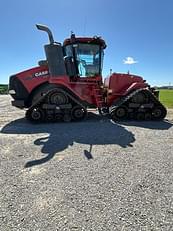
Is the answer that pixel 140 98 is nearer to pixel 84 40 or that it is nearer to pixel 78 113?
pixel 78 113

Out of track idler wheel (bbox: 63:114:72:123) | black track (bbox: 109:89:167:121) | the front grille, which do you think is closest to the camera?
track idler wheel (bbox: 63:114:72:123)

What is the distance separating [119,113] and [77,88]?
6.35ft

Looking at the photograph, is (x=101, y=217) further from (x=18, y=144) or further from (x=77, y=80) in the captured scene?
(x=77, y=80)

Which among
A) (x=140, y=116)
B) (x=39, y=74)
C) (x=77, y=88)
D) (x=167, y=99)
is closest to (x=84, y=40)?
(x=77, y=88)

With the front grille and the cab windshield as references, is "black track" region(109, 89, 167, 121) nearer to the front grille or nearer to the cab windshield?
the cab windshield

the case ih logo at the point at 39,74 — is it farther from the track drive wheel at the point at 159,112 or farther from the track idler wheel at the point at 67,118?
the track drive wheel at the point at 159,112

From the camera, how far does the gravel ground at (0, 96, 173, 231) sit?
2.64 meters

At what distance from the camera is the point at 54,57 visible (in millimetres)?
8758

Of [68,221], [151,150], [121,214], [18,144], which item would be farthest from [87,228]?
[18,144]

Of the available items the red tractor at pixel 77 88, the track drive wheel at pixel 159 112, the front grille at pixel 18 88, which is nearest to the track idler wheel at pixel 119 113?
the red tractor at pixel 77 88

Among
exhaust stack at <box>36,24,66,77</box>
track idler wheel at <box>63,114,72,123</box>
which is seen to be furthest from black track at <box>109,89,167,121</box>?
exhaust stack at <box>36,24,66,77</box>

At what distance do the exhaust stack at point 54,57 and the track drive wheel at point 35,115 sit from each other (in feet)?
4.74

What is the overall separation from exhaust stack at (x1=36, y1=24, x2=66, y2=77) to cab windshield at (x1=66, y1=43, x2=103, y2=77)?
83cm

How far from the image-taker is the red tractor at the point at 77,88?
8.58 metres
